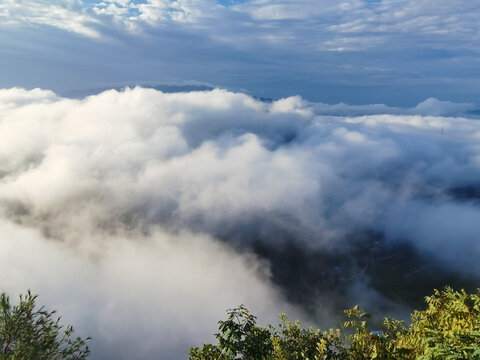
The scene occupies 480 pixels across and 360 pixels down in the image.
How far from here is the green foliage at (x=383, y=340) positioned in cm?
2248

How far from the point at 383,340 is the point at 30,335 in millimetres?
40178

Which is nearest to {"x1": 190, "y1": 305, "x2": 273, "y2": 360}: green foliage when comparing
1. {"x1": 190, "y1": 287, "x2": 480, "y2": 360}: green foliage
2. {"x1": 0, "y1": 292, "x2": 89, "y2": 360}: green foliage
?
{"x1": 190, "y1": 287, "x2": 480, "y2": 360}: green foliage

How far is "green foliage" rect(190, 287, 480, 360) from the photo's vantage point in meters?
22.5

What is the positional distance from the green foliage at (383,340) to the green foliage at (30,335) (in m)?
19.8

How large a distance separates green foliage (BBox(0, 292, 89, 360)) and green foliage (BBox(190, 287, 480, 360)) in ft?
64.9

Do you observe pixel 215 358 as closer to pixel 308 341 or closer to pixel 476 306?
pixel 308 341

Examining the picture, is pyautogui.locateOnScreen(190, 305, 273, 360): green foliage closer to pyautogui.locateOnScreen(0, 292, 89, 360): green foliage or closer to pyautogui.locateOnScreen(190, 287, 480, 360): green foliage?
pyautogui.locateOnScreen(190, 287, 480, 360): green foliage

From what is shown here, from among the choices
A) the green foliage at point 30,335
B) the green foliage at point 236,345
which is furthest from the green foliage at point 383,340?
the green foliage at point 30,335

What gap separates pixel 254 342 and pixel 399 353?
42.6 feet

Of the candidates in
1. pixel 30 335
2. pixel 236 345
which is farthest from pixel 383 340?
pixel 30 335

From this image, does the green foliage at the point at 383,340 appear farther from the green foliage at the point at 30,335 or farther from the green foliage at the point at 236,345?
the green foliage at the point at 30,335

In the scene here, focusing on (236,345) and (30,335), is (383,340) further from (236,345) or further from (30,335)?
(30,335)

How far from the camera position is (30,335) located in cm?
4197

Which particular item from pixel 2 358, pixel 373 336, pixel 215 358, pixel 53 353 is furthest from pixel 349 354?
pixel 53 353
